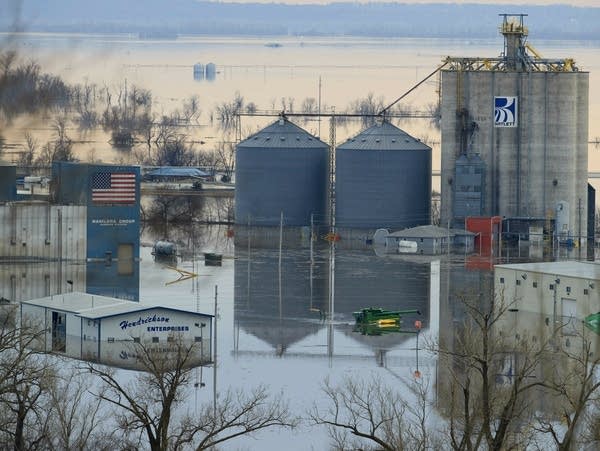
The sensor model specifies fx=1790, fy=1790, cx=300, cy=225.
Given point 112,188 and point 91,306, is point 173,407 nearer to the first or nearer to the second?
point 91,306

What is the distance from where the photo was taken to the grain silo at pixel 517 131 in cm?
2620

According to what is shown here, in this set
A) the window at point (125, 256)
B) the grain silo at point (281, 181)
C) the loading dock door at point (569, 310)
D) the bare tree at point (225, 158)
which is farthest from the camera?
the bare tree at point (225, 158)

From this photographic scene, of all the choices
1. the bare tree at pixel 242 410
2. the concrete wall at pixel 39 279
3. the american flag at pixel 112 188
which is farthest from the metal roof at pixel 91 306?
the american flag at pixel 112 188

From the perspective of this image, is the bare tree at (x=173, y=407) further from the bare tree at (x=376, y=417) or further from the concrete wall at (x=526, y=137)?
the concrete wall at (x=526, y=137)

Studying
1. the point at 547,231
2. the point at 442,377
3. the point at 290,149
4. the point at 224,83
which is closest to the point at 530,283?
the point at 442,377

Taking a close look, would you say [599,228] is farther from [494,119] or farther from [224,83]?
[224,83]

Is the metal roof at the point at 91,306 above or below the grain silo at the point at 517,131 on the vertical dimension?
below

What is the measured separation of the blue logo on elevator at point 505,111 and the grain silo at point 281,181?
293cm

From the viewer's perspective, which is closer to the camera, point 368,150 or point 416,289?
point 416,289

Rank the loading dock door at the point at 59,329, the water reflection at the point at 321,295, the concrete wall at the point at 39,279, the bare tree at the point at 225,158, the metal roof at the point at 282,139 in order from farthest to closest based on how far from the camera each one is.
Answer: the bare tree at the point at 225,158 → the metal roof at the point at 282,139 → the concrete wall at the point at 39,279 → the water reflection at the point at 321,295 → the loading dock door at the point at 59,329

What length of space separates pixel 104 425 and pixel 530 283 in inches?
298

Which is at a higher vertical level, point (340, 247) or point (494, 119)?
point (494, 119)

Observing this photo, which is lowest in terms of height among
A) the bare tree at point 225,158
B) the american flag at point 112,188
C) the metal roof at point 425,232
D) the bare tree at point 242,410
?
the bare tree at point 242,410

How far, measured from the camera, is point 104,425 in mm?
12227
